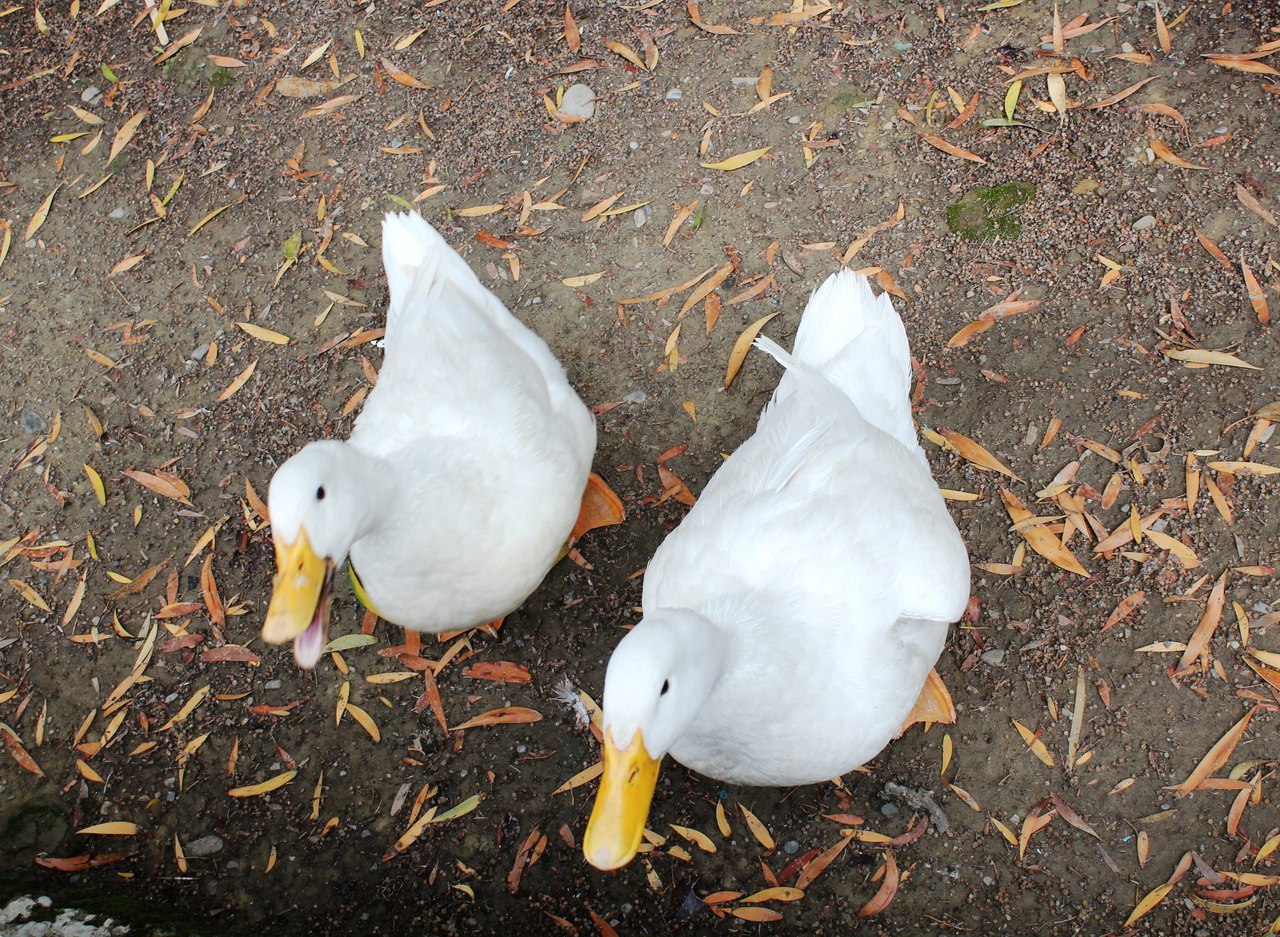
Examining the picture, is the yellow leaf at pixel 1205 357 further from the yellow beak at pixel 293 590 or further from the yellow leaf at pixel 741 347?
the yellow beak at pixel 293 590

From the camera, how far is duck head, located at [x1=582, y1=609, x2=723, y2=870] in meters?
1.62

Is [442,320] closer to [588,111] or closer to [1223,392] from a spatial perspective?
[588,111]

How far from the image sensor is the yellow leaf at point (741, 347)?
3122mm

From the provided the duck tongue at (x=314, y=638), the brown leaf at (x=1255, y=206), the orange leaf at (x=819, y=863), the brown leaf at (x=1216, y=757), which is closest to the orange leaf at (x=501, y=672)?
the duck tongue at (x=314, y=638)

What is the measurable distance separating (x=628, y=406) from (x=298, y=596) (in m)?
1.55

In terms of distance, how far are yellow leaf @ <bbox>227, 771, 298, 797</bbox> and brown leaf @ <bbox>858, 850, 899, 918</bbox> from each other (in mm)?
1824

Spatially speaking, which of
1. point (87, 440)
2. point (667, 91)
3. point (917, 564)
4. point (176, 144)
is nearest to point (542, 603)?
point (917, 564)

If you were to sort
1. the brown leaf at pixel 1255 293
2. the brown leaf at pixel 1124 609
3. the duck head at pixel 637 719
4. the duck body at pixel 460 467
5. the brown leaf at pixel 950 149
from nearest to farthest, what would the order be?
the duck head at pixel 637 719
the duck body at pixel 460 467
the brown leaf at pixel 1124 609
the brown leaf at pixel 1255 293
the brown leaf at pixel 950 149

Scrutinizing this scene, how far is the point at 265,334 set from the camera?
3.40 metres

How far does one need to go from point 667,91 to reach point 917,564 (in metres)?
2.39

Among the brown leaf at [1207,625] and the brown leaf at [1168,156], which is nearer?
the brown leaf at [1207,625]

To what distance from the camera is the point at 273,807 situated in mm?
2727

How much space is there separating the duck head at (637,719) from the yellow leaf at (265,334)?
2.32 m

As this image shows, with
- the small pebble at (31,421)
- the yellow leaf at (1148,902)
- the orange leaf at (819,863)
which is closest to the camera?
the yellow leaf at (1148,902)
